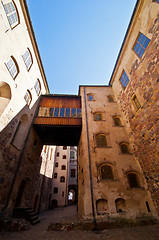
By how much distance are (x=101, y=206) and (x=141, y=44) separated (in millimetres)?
13199

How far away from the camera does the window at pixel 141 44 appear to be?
880 cm

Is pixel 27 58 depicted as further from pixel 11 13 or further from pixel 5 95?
pixel 5 95

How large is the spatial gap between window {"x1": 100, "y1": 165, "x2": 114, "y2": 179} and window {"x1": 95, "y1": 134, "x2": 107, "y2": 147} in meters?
2.01

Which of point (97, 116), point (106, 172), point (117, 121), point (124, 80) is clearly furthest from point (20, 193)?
point (124, 80)

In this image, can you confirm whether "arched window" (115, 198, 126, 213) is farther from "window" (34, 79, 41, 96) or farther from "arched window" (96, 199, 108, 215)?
"window" (34, 79, 41, 96)

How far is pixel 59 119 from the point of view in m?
12.4

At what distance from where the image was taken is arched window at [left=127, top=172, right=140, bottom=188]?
8.84 metres

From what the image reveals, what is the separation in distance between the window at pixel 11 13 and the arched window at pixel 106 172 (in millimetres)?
13687

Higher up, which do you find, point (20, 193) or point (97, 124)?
point (97, 124)

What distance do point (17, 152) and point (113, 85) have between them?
13.7 metres

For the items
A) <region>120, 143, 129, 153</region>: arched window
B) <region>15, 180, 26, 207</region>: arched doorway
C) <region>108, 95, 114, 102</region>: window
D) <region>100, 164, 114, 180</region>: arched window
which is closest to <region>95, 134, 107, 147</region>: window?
<region>120, 143, 129, 153</region>: arched window

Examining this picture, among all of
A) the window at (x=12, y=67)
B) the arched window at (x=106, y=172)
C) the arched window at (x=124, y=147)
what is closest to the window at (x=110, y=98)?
the arched window at (x=124, y=147)

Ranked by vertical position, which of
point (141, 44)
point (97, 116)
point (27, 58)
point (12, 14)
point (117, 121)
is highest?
point (12, 14)

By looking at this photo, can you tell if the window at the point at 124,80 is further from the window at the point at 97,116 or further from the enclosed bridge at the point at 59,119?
the enclosed bridge at the point at 59,119
